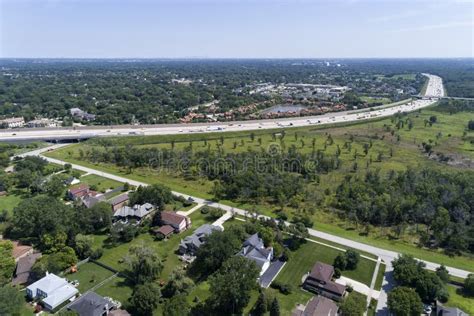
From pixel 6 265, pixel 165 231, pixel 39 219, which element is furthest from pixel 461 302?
pixel 39 219

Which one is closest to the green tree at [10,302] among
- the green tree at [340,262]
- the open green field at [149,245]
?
the open green field at [149,245]

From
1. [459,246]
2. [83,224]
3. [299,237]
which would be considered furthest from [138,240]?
[459,246]

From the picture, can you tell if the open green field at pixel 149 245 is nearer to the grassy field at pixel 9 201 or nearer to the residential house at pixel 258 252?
the residential house at pixel 258 252

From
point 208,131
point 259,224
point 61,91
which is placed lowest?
point 259,224

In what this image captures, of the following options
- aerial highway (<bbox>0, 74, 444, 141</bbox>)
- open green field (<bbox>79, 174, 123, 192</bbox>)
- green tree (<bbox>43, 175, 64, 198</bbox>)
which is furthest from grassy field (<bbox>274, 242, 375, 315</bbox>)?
aerial highway (<bbox>0, 74, 444, 141</bbox>)

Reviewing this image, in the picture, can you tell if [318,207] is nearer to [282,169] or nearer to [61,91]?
[282,169]

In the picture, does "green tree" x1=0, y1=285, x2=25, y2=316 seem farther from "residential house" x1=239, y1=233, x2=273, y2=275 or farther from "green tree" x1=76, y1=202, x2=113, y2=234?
"residential house" x1=239, y1=233, x2=273, y2=275
